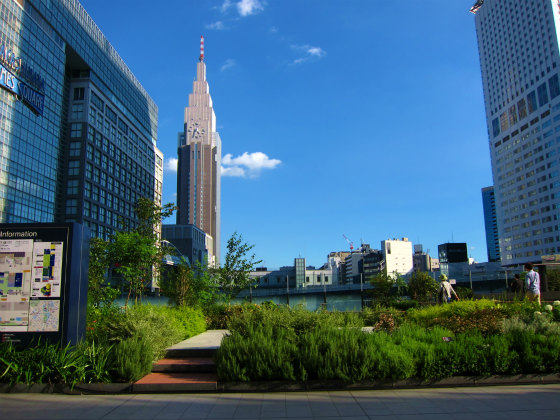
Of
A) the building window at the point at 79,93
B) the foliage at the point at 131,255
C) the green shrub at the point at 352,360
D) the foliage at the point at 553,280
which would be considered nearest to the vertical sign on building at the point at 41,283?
the green shrub at the point at 352,360

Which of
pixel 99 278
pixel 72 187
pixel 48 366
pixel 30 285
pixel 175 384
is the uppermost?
pixel 72 187

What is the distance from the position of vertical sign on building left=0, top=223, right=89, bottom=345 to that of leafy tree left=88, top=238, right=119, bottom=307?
4.80m

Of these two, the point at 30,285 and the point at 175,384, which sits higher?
the point at 30,285

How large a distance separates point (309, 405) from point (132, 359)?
10.8 feet

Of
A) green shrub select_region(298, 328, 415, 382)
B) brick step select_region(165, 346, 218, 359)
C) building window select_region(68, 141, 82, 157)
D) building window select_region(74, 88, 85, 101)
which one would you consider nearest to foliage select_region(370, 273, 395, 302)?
brick step select_region(165, 346, 218, 359)

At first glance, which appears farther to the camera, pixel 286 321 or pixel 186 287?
pixel 186 287

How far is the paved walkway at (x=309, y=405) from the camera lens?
5996 mm

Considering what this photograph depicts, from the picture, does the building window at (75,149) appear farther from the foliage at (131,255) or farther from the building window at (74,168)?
the foliage at (131,255)

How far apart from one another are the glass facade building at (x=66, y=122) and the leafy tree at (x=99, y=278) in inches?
1374

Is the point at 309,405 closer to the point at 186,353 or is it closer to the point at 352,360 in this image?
the point at 352,360

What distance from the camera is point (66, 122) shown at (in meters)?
86.1

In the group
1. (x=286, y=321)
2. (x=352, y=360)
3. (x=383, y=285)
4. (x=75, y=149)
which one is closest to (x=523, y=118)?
(x=383, y=285)

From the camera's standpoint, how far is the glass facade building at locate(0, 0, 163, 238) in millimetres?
65125

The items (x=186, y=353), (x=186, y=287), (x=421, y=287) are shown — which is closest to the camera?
(x=186, y=353)
